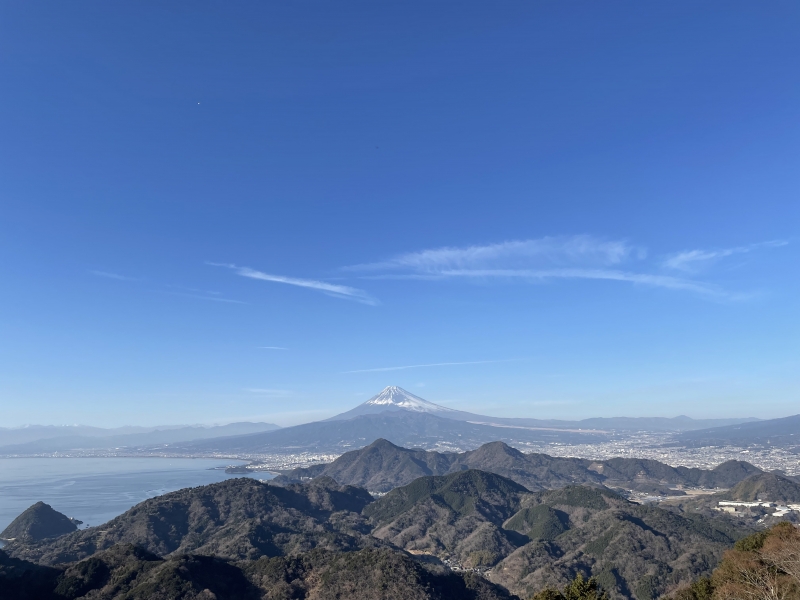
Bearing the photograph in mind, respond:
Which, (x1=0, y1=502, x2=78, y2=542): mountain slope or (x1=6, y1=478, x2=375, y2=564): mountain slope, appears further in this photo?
(x1=0, y1=502, x2=78, y2=542): mountain slope

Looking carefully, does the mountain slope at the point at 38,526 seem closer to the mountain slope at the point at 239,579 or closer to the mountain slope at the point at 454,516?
the mountain slope at the point at 239,579

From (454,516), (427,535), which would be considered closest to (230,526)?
(427,535)

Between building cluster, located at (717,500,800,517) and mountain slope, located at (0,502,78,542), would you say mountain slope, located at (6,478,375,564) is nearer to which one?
mountain slope, located at (0,502,78,542)

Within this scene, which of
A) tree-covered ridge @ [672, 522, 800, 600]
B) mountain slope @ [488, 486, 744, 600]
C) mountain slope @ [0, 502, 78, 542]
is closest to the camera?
tree-covered ridge @ [672, 522, 800, 600]

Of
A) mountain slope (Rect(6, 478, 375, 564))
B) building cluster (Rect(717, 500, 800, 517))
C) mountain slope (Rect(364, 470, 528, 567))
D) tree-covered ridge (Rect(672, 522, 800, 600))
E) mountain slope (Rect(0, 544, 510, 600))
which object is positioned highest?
tree-covered ridge (Rect(672, 522, 800, 600))

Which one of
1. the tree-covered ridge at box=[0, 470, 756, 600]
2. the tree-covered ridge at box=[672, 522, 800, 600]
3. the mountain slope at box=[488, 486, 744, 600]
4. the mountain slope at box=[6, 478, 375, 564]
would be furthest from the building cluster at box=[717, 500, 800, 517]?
the tree-covered ridge at box=[672, 522, 800, 600]

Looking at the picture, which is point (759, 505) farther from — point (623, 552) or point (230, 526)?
point (230, 526)

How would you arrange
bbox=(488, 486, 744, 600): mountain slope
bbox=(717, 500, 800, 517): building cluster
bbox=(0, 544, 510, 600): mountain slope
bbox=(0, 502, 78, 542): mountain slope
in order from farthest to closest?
bbox=(717, 500, 800, 517): building cluster → bbox=(0, 502, 78, 542): mountain slope → bbox=(488, 486, 744, 600): mountain slope → bbox=(0, 544, 510, 600): mountain slope

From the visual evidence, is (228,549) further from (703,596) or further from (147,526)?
(703,596)

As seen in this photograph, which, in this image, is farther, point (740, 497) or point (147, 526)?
point (740, 497)

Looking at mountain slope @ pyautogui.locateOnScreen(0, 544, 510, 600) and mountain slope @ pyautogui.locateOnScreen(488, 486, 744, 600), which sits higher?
mountain slope @ pyautogui.locateOnScreen(0, 544, 510, 600)

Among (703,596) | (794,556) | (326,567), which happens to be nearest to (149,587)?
(326,567)
